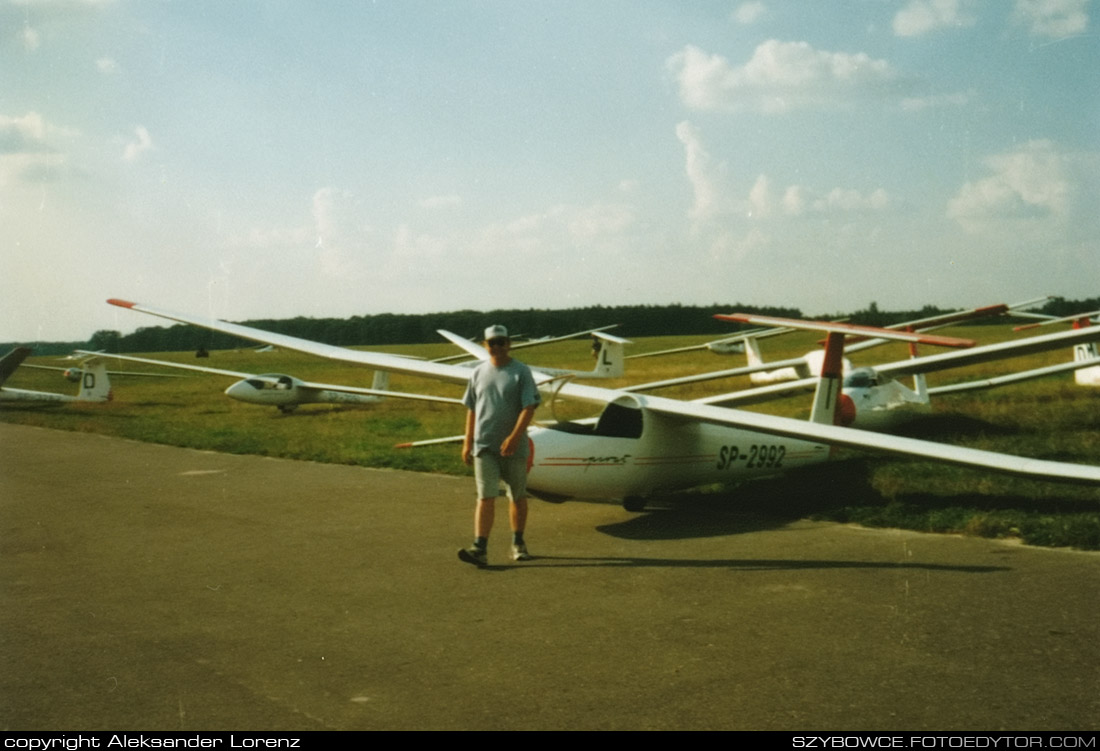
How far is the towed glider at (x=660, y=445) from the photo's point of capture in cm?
688

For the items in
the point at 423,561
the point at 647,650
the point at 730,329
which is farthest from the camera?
the point at 730,329

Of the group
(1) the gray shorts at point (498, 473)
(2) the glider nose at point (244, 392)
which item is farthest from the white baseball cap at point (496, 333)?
(2) the glider nose at point (244, 392)

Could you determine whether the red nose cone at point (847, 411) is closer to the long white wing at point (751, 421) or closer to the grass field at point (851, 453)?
the grass field at point (851, 453)

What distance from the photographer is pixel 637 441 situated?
8.16m

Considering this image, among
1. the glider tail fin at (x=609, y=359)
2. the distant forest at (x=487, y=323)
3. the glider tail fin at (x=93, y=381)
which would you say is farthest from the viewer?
the distant forest at (x=487, y=323)

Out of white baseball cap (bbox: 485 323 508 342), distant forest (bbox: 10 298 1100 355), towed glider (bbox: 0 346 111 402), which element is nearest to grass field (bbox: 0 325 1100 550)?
towed glider (bbox: 0 346 111 402)

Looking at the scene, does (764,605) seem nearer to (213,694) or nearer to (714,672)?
(714,672)

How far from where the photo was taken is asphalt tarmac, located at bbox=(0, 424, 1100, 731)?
3707mm

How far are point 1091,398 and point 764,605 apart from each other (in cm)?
1704

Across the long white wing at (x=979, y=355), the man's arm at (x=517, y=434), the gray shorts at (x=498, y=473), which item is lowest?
the gray shorts at (x=498, y=473)

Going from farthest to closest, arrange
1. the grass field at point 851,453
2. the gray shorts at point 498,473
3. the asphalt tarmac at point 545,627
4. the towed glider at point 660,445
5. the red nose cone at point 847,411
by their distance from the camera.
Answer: the red nose cone at point 847,411 < the grass field at point 851,453 < the towed glider at point 660,445 < the gray shorts at point 498,473 < the asphalt tarmac at point 545,627

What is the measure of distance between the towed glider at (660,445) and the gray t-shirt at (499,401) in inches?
38.9

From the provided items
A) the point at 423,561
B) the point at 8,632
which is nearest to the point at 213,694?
the point at 8,632

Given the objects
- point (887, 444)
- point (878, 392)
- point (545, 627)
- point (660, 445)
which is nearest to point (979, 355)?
point (887, 444)
